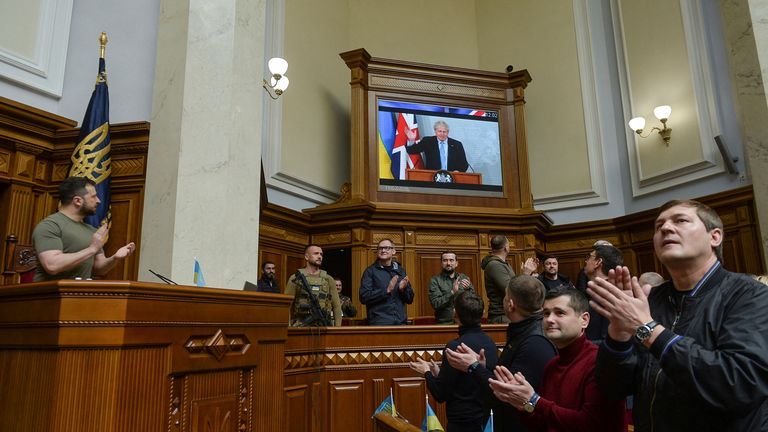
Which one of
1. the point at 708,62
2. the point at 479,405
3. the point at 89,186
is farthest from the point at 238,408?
the point at 708,62

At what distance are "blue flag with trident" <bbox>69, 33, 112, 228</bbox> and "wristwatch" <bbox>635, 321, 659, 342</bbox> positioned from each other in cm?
367

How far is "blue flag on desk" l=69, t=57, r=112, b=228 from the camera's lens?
4.00 meters

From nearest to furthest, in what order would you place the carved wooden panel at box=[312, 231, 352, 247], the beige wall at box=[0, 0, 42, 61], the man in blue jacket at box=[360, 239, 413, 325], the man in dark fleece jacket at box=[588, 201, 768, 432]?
the man in dark fleece jacket at box=[588, 201, 768, 432] → the beige wall at box=[0, 0, 42, 61] → the man in blue jacket at box=[360, 239, 413, 325] → the carved wooden panel at box=[312, 231, 352, 247]

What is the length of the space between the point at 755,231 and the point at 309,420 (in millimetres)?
5638

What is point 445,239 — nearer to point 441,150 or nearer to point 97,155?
point 441,150

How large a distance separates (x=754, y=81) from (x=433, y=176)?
410cm

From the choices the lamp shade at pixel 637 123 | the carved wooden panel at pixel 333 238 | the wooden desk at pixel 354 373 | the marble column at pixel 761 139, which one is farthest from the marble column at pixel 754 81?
the carved wooden panel at pixel 333 238

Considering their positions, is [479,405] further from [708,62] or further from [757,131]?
[708,62]

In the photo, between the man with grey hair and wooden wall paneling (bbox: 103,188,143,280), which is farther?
the man with grey hair

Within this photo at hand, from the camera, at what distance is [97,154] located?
404 centimetres

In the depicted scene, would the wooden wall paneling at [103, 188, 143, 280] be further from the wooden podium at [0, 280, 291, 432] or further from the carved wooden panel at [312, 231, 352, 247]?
the carved wooden panel at [312, 231, 352, 247]

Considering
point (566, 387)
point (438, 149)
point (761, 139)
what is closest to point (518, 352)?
point (566, 387)

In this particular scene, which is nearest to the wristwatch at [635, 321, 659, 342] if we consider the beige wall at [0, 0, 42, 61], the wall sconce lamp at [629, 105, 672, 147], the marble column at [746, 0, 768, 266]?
the marble column at [746, 0, 768, 266]

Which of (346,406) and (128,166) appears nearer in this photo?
(346,406)
